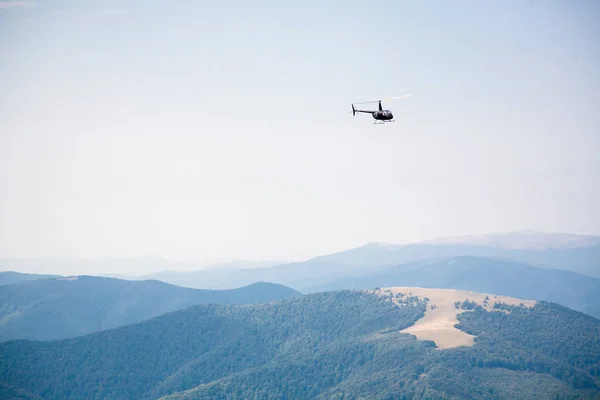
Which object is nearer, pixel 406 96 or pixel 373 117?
pixel 406 96
